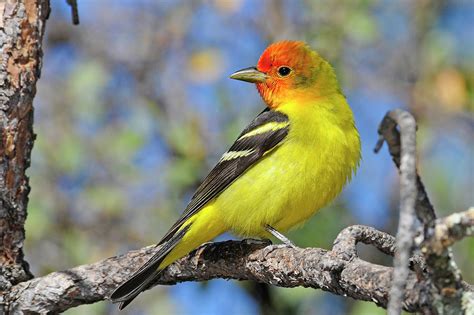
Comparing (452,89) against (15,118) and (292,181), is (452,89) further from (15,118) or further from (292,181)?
(15,118)

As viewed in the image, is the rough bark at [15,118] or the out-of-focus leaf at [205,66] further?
the out-of-focus leaf at [205,66]

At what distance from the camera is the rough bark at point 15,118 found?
3.43 metres

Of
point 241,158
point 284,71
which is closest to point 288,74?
point 284,71

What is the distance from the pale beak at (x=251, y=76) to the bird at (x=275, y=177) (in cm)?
34

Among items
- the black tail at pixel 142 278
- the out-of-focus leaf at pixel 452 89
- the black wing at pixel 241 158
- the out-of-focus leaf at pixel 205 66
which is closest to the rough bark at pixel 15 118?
the black tail at pixel 142 278

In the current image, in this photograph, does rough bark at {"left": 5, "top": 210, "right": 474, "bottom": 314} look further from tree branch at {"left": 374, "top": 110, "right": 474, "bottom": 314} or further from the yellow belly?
tree branch at {"left": 374, "top": 110, "right": 474, "bottom": 314}

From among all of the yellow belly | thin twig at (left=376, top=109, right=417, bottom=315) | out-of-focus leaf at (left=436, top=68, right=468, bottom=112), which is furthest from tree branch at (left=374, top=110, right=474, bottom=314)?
out-of-focus leaf at (left=436, top=68, right=468, bottom=112)

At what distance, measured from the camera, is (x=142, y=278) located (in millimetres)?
3506

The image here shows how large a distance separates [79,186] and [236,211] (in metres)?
2.77

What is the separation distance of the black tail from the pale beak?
138 cm

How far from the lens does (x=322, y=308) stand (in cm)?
612

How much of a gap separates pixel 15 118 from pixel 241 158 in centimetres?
129

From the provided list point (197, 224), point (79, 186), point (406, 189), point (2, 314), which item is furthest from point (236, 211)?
point (79, 186)

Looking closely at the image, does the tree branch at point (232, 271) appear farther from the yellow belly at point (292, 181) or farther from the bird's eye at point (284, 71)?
the bird's eye at point (284, 71)
